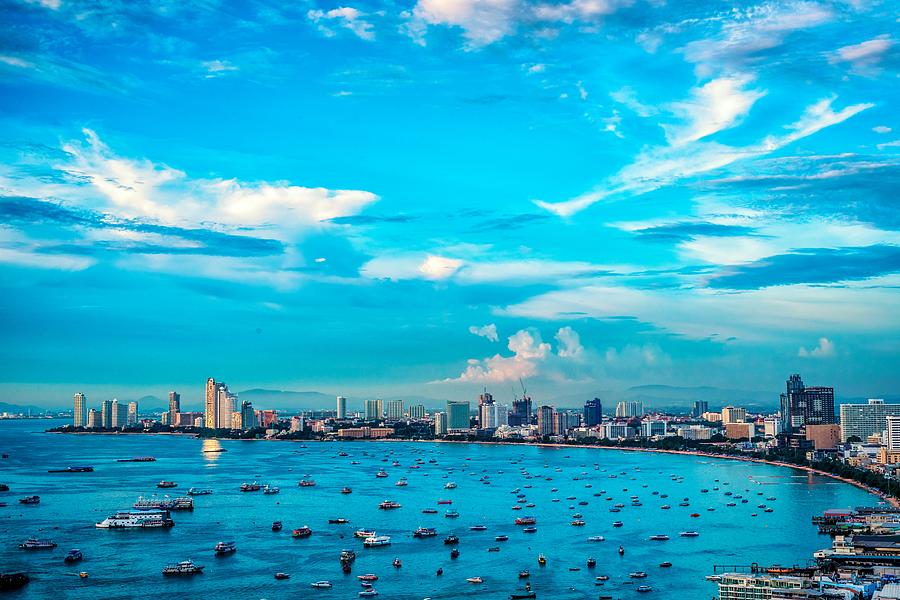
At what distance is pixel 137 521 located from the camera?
19.9 metres

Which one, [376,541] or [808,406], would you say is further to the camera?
[808,406]

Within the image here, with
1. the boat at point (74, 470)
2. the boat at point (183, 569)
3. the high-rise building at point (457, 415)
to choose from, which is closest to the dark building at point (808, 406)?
the high-rise building at point (457, 415)

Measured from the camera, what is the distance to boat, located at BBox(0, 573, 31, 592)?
13.5m

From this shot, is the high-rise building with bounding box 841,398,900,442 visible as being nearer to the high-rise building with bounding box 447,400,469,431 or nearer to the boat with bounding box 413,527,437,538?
the high-rise building with bounding box 447,400,469,431

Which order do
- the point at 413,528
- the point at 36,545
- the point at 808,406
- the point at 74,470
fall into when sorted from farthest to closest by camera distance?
the point at 808,406, the point at 74,470, the point at 413,528, the point at 36,545

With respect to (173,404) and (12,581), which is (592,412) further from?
(12,581)

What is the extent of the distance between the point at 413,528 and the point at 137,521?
5.79 m

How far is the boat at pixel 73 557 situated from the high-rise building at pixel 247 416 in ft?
187

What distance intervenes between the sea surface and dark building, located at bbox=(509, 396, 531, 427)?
39.8m

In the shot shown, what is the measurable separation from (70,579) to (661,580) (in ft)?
29.4

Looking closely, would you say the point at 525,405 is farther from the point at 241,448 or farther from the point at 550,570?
the point at 550,570

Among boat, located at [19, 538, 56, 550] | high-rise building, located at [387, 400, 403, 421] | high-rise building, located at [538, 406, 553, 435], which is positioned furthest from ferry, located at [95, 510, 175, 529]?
high-rise building, located at [387, 400, 403, 421]

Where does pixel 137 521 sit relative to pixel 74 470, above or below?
above

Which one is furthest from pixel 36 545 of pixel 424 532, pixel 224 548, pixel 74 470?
pixel 74 470
